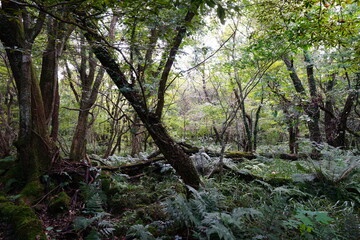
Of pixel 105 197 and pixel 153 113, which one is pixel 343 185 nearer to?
pixel 153 113

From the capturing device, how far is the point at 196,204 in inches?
106

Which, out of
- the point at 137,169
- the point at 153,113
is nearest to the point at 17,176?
the point at 137,169

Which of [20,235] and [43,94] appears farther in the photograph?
[43,94]

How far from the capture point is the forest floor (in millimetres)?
2277

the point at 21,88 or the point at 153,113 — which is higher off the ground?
the point at 21,88

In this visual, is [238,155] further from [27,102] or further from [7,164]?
[7,164]

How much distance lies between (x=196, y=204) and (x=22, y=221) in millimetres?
2202

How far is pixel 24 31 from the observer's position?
3844mm

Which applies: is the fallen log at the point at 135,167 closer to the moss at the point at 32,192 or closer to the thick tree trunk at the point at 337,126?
the moss at the point at 32,192

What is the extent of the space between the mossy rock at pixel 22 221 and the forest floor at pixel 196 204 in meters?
0.10

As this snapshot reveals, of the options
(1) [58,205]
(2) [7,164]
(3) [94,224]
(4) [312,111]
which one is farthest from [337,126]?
(2) [7,164]

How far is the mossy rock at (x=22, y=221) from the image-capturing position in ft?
7.72

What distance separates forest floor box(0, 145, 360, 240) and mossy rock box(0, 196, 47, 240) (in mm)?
99

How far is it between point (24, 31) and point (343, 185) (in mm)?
6830
